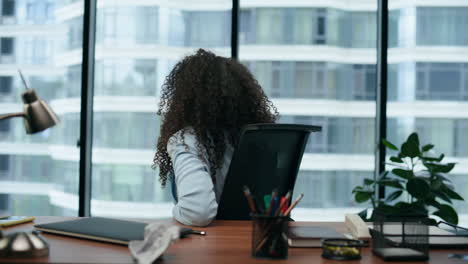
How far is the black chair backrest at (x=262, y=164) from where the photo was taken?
5.66 feet

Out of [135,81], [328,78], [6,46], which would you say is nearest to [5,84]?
[6,46]

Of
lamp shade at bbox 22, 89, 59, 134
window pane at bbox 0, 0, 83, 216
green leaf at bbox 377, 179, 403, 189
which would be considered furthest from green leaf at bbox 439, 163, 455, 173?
window pane at bbox 0, 0, 83, 216

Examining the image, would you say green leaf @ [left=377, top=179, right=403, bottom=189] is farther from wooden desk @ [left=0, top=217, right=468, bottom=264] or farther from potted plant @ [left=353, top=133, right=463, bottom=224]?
wooden desk @ [left=0, top=217, right=468, bottom=264]

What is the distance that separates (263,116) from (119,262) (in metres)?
1.04

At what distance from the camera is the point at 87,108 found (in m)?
3.75

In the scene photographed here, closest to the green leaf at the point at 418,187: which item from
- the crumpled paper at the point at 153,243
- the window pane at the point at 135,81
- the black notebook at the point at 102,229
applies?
the window pane at the point at 135,81

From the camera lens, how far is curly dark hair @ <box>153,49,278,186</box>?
186 centimetres

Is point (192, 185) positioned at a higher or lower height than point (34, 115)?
lower

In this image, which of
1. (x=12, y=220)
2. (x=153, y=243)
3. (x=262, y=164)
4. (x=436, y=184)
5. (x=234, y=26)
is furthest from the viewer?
(x=234, y=26)

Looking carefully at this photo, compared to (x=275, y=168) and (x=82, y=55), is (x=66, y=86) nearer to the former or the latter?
(x=82, y=55)

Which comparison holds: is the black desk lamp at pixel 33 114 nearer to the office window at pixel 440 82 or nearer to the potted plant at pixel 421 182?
the potted plant at pixel 421 182

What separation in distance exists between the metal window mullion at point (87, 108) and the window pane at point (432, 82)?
2.20 metres

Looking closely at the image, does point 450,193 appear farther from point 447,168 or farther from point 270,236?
point 270,236

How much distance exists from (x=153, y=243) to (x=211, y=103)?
0.81 metres
